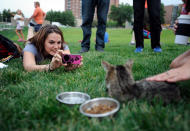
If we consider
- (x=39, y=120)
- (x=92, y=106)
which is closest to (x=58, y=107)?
(x=39, y=120)

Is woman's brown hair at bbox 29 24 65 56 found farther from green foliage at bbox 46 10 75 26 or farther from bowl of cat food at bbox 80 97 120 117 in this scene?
green foliage at bbox 46 10 75 26

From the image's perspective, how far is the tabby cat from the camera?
1.34 meters

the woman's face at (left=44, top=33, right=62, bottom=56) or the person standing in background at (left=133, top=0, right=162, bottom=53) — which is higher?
the person standing in background at (left=133, top=0, right=162, bottom=53)

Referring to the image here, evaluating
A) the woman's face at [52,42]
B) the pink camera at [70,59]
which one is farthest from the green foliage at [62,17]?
the pink camera at [70,59]

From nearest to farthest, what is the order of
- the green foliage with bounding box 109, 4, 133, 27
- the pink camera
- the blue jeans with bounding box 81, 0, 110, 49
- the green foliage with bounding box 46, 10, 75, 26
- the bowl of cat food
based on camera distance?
the bowl of cat food → the pink camera → the blue jeans with bounding box 81, 0, 110, 49 → the green foliage with bounding box 109, 4, 133, 27 → the green foliage with bounding box 46, 10, 75, 26

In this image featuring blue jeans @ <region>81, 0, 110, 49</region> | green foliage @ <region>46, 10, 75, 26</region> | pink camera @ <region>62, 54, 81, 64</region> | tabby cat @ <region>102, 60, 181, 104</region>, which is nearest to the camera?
tabby cat @ <region>102, 60, 181, 104</region>

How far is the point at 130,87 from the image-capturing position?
1.36 m

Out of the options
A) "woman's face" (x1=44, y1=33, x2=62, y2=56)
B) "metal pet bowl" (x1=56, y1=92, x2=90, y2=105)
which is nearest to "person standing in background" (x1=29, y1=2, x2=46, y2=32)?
"woman's face" (x1=44, y1=33, x2=62, y2=56)

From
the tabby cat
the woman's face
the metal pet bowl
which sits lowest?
the metal pet bowl

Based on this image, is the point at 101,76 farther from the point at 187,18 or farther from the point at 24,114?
the point at 187,18

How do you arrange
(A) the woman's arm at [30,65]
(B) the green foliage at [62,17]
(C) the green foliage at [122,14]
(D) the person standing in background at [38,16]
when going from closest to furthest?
(A) the woman's arm at [30,65] < (D) the person standing in background at [38,16] < (C) the green foliage at [122,14] < (B) the green foliage at [62,17]

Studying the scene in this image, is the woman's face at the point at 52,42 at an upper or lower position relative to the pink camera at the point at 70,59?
upper

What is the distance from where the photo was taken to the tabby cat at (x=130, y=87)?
134cm

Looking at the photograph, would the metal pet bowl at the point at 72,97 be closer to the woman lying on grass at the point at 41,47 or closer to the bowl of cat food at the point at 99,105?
the bowl of cat food at the point at 99,105
